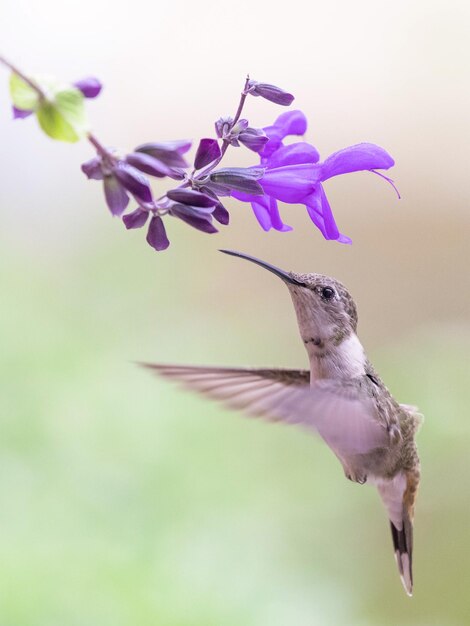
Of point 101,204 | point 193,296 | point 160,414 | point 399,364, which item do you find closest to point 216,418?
point 160,414

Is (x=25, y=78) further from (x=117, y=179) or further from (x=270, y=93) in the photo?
(x=270, y=93)

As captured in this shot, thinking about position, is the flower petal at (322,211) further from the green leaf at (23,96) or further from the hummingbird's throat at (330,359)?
the green leaf at (23,96)

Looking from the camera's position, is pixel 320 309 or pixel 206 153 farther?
pixel 320 309

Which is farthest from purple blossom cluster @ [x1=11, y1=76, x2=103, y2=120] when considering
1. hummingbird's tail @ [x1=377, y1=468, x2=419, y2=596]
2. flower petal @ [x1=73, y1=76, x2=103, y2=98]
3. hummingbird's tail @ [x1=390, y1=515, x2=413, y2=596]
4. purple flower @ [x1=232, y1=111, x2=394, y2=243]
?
hummingbird's tail @ [x1=390, y1=515, x2=413, y2=596]

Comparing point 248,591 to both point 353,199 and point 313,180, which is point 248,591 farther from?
point 353,199

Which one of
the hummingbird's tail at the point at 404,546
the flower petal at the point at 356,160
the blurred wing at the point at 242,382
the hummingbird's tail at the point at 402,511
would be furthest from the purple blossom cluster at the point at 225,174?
the hummingbird's tail at the point at 404,546

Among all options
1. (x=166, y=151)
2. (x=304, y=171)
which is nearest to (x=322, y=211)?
(x=304, y=171)
